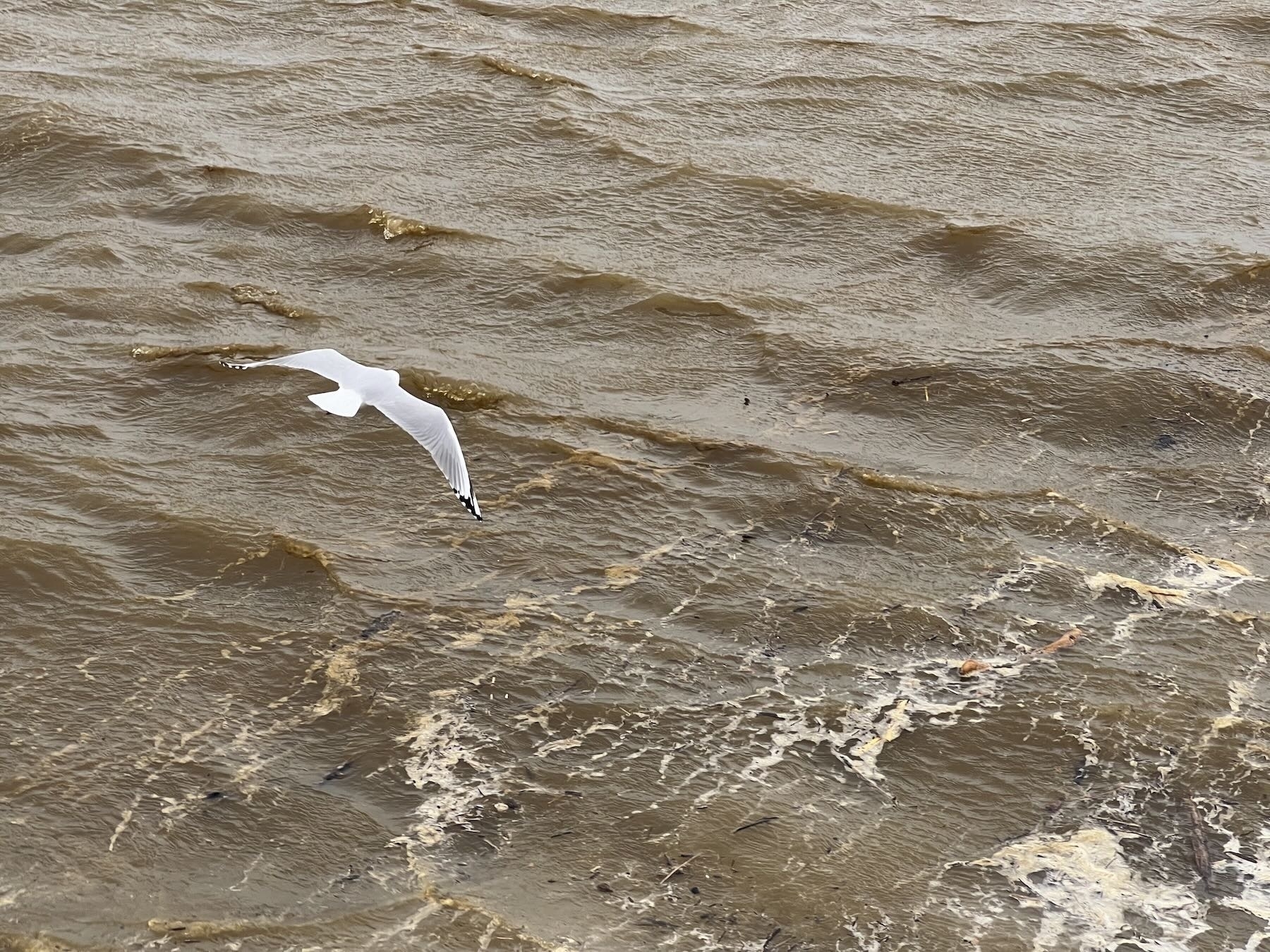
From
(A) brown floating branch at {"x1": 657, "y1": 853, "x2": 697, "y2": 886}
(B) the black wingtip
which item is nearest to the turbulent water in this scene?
(A) brown floating branch at {"x1": 657, "y1": 853, "x2": 697, "y2": 886}

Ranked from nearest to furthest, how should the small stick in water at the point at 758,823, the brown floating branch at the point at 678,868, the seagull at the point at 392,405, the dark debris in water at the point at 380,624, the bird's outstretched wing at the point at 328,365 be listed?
the brown floating branch at the point at 678,868, the small stick in water at the point at 758,823, the dark debris in water at the point at 380,624, the seagull at the point at 392,405, the bird's outstretched wing at the point at 328,365

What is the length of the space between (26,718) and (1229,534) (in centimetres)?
436

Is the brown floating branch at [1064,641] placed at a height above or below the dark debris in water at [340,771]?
above

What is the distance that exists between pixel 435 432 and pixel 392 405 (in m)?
0.26

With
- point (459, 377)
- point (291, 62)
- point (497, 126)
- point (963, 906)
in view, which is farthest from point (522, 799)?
point (291, 62)

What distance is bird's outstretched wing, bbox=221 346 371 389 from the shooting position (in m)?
6.42

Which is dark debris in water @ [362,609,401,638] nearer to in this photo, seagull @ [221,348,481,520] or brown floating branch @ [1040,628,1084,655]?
seagull @ [221,348,481,520]

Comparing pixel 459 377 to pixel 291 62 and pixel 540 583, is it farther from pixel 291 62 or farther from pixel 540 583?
pixel 291 62

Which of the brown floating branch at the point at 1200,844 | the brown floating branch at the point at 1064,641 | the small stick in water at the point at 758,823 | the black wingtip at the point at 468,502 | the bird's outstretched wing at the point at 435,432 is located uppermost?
the bird's outstretched wing at the point at 435,432

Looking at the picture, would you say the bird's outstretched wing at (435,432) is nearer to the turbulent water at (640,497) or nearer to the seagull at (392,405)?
the seagull at (392,405)

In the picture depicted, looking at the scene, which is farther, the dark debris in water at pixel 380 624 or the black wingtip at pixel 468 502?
the black wingtip at pixel 468 502

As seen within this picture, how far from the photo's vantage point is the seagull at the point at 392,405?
19.6ft

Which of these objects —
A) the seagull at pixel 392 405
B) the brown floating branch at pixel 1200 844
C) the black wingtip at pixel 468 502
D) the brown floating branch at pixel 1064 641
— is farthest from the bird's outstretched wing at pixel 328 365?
the brown floating branch at pixel 1200 844

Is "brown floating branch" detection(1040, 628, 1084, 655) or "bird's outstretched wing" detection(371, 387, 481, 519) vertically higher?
"bird's outstretched wing" detection(371, 387, 481, 519)
